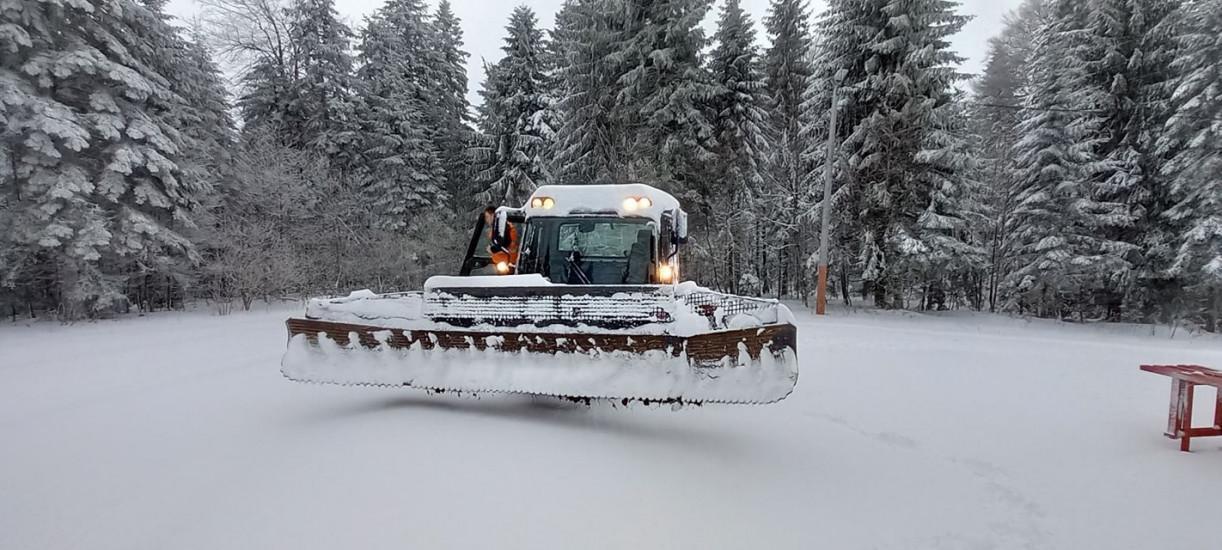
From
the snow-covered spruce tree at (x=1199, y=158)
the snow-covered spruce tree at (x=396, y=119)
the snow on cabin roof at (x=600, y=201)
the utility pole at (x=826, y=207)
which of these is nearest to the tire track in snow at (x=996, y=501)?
the snow on cabin roof at (x=600, y=201)

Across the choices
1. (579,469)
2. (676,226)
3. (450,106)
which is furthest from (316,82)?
(579,469)

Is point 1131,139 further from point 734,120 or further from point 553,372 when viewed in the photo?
point 553,372

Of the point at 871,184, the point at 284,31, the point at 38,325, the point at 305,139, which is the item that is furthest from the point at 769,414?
the point at 284,31

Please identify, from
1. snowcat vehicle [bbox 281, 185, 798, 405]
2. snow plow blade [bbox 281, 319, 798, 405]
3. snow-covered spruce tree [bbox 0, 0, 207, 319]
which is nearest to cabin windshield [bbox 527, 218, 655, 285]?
snowcat vehicle [bbox 281, 185, 798, 405]

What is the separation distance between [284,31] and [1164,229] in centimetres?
3021

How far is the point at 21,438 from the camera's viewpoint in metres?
3.68

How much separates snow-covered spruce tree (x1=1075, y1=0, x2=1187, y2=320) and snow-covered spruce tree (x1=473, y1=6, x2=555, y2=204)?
1763cm

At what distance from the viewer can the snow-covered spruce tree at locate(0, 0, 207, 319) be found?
10.2 metres

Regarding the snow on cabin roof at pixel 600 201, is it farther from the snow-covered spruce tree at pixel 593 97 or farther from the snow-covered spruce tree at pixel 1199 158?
the snow-covered spruce tree at pixel 1199 158

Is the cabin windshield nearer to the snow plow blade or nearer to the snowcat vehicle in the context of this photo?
the snowcat vehicle

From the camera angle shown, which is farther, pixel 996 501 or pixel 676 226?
pixel 676 226

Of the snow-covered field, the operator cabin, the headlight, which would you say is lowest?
the snow-covered field

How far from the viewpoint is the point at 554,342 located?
11.9 feet

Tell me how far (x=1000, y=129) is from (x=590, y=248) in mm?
22948
